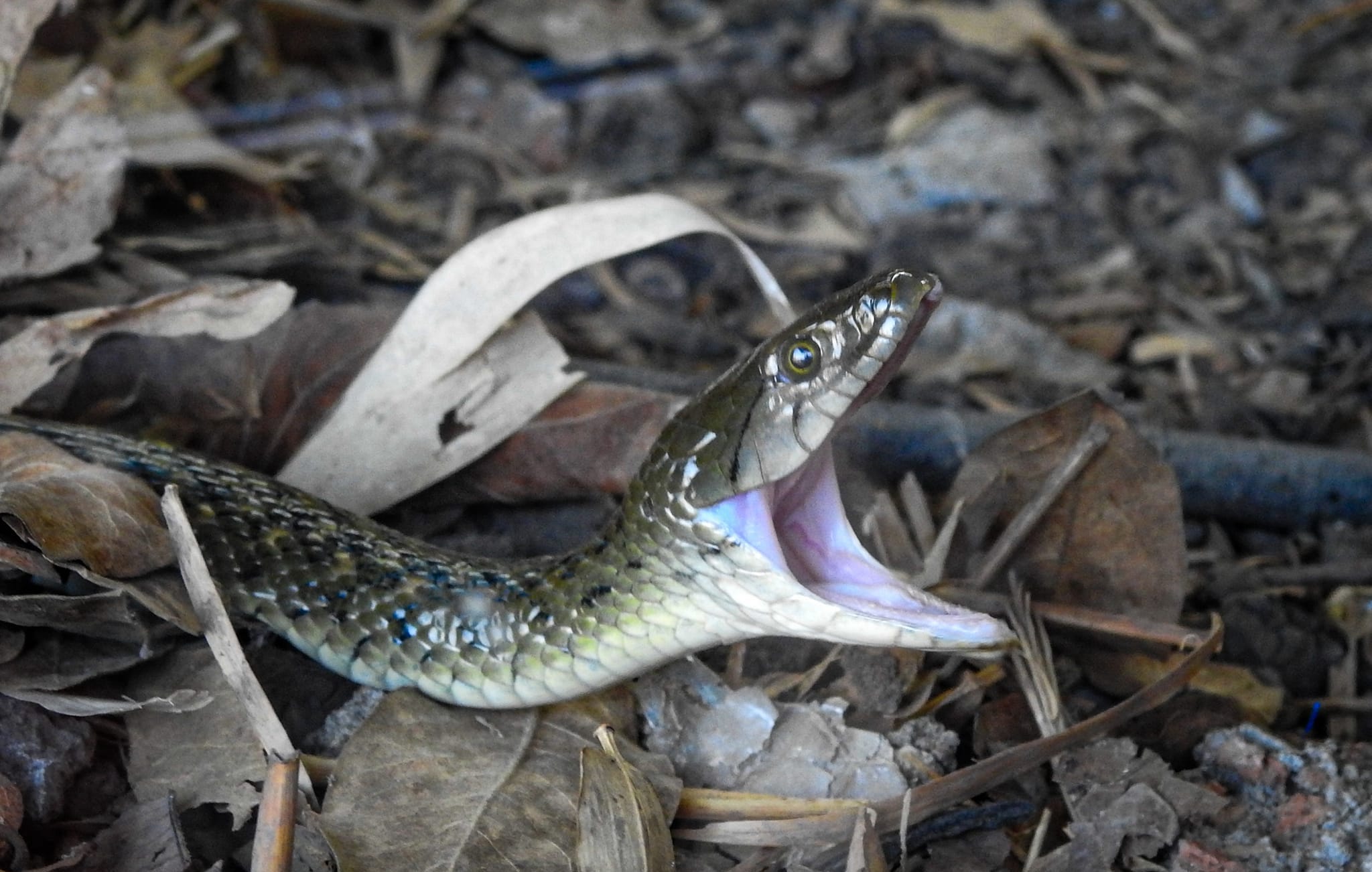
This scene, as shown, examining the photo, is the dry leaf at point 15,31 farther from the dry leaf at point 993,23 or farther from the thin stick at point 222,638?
the dry leaf at point 993,23

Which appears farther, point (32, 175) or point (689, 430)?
point (32, 175)

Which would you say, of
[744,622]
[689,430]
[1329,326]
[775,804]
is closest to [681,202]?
[689,430]

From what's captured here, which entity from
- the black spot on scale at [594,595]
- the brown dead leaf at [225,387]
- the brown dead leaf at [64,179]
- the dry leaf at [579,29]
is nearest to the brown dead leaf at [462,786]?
the black spot on scale at [594,595]

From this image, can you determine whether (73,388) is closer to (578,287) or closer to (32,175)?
(32,175)

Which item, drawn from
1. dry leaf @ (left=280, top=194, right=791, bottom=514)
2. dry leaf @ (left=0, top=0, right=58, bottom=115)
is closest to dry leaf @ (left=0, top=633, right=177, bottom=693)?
dry leaf @ (left=280, top=194, right=791, bottom=514)

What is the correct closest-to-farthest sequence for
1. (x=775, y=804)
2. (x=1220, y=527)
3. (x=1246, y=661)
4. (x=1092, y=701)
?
(x=775, y=804) < (x=1092, y=701) < (x=1246, y=661) < (x=1220, y=527)

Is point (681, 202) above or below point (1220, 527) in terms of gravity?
above

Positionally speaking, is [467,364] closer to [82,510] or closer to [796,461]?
[82,510]
